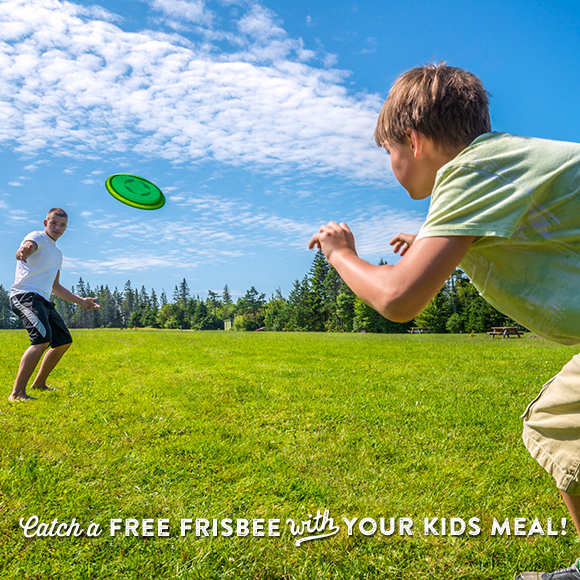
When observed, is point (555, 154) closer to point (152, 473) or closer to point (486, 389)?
point (152, 473)

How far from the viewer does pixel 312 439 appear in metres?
4.57

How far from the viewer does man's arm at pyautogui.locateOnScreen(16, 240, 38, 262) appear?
239 inches

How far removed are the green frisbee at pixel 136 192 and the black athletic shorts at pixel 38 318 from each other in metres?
2.20

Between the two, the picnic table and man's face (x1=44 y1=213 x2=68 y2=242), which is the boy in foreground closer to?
man's face (x1=44 y1=213 x2=68 y2=242)

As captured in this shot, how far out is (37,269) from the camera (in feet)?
20.7

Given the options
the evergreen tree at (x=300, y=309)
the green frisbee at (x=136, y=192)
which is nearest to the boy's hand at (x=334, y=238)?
the green frisbee at (x=136, y=192)

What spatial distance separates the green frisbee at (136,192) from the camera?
5090 mm

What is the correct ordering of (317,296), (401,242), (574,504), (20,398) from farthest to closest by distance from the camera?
(317,296) → (20,398) → (401,242) → (574,504)

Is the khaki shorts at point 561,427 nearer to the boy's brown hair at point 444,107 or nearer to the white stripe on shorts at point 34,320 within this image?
the boy's brown hair at point 444,107

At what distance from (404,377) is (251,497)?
555 centimetres

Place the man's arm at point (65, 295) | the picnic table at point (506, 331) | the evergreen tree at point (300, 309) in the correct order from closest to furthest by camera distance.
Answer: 1. the man's arm at point (65, 295)
2. the picnic table at point (506, 331)
3. the evergreen tree at point (300, 309)

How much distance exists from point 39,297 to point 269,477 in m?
4.57

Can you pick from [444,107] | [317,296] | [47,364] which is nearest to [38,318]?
[47,364]

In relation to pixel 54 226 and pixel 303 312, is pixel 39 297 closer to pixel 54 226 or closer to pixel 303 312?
pixel 54 226
